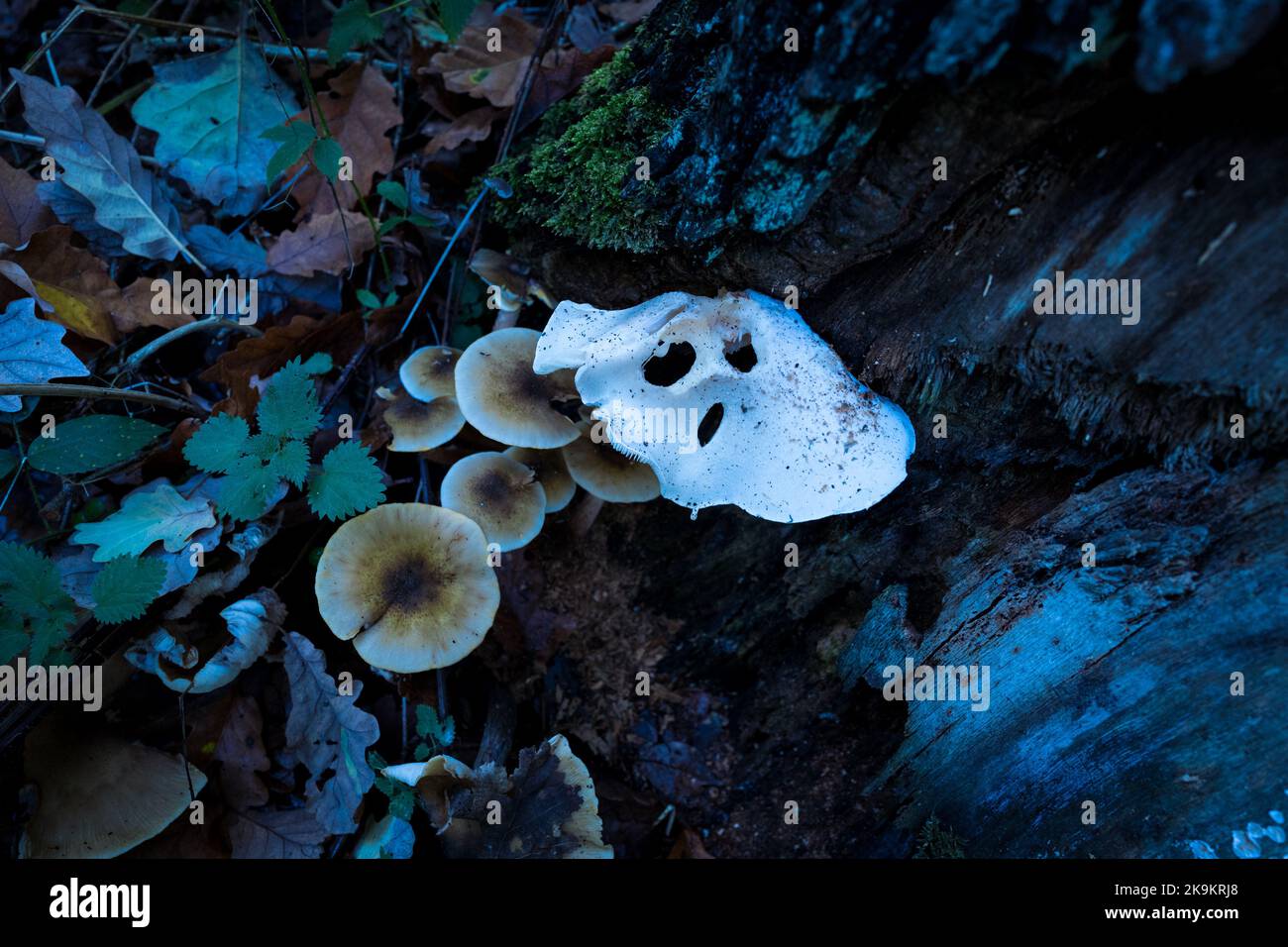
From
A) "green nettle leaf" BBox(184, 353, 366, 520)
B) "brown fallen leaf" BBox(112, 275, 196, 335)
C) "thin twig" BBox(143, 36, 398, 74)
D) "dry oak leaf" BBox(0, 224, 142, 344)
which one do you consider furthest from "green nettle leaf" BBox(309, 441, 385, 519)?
"thin twig" BBox(143, 36, 398, 74)

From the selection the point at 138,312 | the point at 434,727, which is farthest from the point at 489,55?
the point at 434,727

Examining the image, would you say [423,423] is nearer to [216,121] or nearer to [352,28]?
[352,28]

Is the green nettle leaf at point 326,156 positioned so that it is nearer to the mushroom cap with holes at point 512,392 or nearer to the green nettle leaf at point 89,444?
the mushroom cap with holes at point 512,392

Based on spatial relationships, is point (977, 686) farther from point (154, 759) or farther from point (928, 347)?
point (154, 759)

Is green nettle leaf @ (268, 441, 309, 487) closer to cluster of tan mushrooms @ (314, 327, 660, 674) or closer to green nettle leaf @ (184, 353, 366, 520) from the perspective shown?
green nettle leaf @ (184, 353, 366, 520)

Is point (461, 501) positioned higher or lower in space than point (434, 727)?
higher
